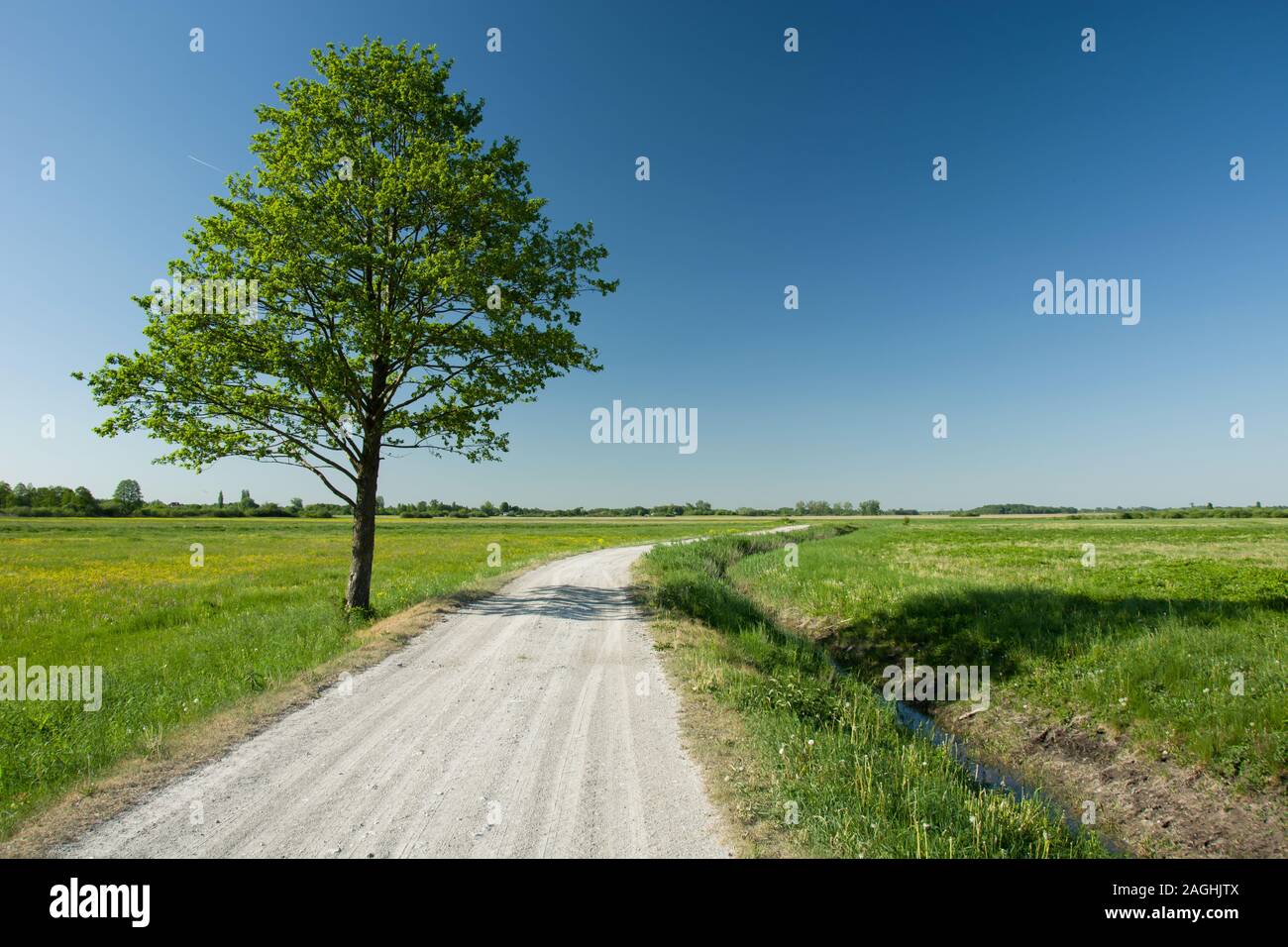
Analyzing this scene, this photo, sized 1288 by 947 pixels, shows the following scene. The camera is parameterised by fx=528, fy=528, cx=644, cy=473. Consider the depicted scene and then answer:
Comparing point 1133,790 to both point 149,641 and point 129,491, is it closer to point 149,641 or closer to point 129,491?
point 149,641

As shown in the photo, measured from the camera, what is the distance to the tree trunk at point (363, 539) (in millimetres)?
15758

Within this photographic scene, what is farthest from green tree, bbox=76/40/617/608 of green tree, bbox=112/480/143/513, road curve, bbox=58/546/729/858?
green tree, bbox=112/480/143/513

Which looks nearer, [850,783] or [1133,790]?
[850,783]

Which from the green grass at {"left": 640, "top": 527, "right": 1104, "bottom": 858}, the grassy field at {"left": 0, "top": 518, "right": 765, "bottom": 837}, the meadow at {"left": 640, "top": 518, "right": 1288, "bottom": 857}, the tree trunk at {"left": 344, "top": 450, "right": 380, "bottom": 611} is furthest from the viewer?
the tree trunk at {"left": 344, "top": 450, "right": 380, "bottom": 611}

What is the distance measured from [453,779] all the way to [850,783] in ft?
13.8

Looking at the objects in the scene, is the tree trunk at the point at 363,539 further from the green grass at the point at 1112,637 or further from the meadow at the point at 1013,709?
the green grass at the point at 1112,637

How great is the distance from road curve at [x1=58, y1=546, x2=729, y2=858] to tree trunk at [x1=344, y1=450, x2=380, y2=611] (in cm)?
683

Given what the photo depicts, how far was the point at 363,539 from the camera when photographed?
52.4 feet

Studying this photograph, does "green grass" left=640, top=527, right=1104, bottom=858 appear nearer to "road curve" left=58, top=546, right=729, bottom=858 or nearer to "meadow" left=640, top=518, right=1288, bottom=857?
"meadow" left=640, top=518, right=1288, bottom=857

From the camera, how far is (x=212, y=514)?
5094 inches

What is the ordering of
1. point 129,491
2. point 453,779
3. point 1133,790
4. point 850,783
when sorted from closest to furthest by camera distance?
point 850,783 < point 453,779 < point 1133,790 < point 129,491

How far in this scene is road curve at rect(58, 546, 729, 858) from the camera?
447 cm

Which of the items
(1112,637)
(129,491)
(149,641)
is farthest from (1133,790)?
(129,491)
